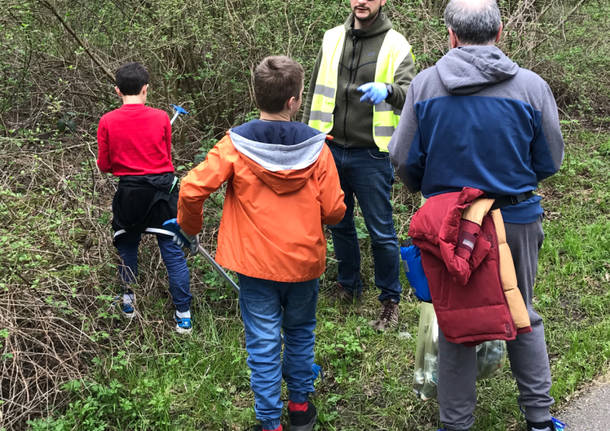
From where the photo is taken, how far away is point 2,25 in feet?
18.8

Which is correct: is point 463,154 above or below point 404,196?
above

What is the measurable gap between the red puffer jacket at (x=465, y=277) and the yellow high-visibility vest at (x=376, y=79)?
51.5 inches

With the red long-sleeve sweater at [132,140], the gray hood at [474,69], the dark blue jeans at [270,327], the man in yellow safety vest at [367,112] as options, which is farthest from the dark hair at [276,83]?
the red long-sleeve sweater at [132,140]

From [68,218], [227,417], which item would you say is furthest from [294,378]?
[68,218]

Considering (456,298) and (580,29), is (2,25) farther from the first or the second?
(580,29)

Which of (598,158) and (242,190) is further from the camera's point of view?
(598,158)

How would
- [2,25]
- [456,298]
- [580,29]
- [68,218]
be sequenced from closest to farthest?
[456,298]
[68,218]
[2,25]
[580,29]

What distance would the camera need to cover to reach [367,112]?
4066mm

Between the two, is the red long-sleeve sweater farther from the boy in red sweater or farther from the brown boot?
the brown boot

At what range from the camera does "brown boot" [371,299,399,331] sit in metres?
4.36

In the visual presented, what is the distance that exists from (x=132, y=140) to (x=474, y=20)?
2.34 m

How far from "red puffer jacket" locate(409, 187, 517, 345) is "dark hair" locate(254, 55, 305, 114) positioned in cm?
85

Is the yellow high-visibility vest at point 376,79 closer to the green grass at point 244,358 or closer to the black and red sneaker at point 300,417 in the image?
the green grass at point 244,358

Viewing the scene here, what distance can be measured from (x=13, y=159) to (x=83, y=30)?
5.65ft
